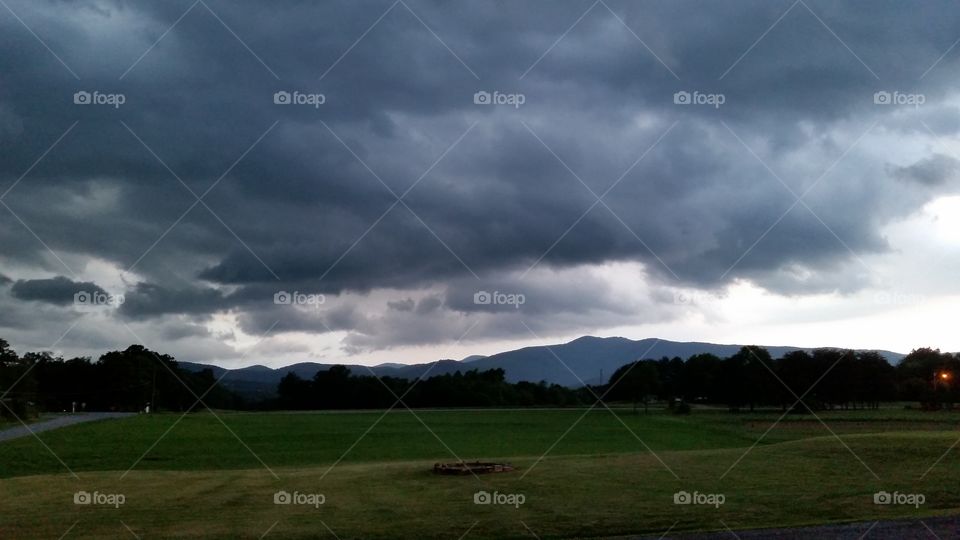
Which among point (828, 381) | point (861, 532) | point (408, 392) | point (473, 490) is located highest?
point (408, 392)

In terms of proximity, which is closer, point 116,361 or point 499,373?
point 116,361

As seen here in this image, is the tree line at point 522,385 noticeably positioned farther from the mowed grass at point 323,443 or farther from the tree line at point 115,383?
the mowed grass at point 323,443

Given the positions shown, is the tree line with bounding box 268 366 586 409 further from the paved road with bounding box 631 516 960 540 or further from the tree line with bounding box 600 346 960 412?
the paved road with bounding box 631 516 960 540

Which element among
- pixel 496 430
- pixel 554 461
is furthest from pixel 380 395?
pixel 554 461

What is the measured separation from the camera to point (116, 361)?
374 feet

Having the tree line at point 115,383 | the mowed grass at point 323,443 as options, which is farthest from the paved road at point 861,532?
the tree line at point 115,383

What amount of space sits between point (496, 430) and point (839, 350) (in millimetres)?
50834

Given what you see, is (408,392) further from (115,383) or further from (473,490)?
(473,490)

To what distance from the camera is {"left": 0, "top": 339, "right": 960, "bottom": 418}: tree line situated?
8488 centimetres

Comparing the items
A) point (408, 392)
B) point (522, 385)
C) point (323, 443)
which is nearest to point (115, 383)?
point (408, 392)

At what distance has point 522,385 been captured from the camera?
116 m

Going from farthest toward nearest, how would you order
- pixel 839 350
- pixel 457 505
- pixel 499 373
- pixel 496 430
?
pixel 499 373
pixel 839 350
pixel 496 430
pixel 457 505

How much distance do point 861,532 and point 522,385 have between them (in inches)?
4037

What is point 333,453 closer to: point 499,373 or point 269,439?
point 269,439
